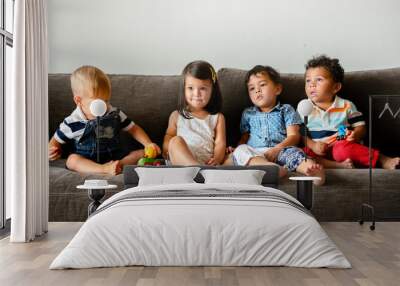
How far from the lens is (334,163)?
7.02 m

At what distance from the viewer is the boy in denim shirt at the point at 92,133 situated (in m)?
7.07

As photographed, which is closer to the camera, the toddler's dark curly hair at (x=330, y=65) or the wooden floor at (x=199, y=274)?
the wooden floor at (x=199, y=274)

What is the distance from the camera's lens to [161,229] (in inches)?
166

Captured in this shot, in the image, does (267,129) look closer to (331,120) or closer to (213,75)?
(331,120)

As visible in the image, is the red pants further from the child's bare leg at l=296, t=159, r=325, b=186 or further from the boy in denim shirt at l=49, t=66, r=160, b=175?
the boy in denim shirt at l=49, t=66, r=160, b=175

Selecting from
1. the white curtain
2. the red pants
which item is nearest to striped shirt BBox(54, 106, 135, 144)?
the white curtain

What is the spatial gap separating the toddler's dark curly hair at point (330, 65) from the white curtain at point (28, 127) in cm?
320

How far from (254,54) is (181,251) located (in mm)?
3976

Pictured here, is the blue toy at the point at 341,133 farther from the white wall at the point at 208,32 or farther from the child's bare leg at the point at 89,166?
the child's bare leg at the point at 89,166

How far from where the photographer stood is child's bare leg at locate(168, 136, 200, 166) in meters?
6.96

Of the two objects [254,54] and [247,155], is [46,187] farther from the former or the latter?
[254,54]

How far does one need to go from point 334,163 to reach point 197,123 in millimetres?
1598

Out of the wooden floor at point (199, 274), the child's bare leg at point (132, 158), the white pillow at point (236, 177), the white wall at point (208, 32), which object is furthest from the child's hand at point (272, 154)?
the wooden floor at point (199, 274)

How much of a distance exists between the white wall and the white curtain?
1.89 metres
